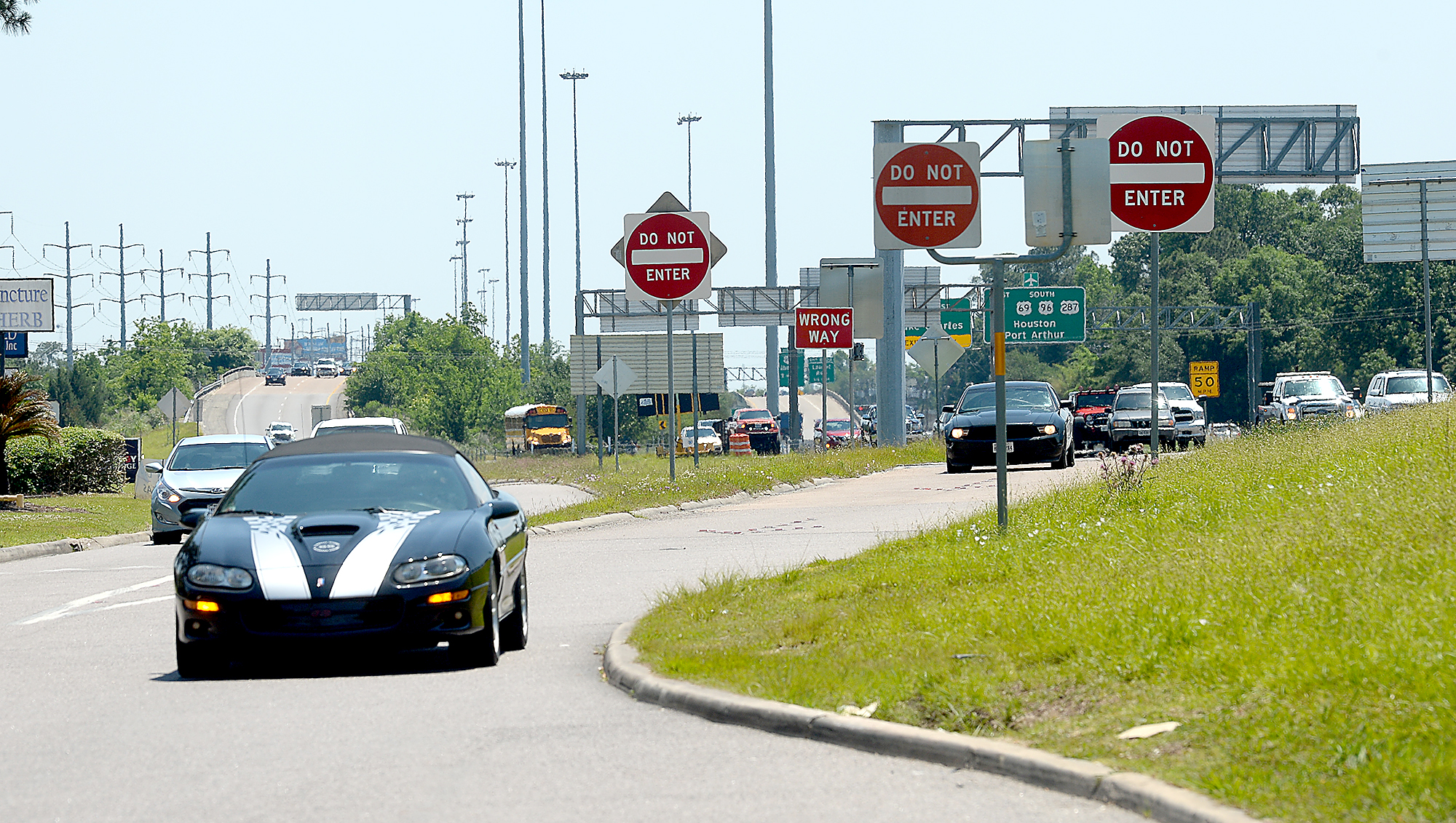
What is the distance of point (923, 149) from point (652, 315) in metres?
54.8

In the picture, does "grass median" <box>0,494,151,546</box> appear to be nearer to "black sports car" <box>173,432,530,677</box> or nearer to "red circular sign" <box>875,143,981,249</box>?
"black sports car" <box>173,432,530,677</box>

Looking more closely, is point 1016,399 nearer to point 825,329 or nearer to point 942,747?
point 825,329

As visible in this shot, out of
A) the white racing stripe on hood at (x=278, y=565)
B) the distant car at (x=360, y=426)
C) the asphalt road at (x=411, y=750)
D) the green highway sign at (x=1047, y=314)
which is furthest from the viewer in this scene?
the green highway sign at (x=1047, y=314)

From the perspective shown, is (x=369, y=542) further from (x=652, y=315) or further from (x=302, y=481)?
(x=652, y=315)

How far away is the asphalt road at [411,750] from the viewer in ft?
20.6

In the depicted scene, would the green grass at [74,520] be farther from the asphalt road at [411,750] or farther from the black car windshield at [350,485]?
the black car windshield at [350,485]

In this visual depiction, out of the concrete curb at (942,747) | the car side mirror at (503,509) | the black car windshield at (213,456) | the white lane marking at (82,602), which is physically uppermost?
the black car windshield at (213,456)

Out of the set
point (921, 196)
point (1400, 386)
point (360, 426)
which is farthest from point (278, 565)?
point (1400, 386)

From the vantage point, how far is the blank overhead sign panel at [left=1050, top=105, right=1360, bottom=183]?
39656 mm

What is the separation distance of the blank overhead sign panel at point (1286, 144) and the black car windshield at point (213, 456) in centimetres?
2197

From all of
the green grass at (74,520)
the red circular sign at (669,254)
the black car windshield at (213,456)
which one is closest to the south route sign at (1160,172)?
the red circular sign at (669,254)

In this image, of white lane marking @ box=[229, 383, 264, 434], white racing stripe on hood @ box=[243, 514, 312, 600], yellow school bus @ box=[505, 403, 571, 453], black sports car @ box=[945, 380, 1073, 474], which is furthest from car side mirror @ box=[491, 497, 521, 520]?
white lane marking @ box=[229, 383, 264, 434]

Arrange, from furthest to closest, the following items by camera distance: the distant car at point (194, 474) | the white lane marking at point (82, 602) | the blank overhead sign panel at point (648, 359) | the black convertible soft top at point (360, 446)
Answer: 1. the blank overhead sign panel at point (648, 359)
2. the distant car at point (194, 474)
3. the white lane marking at point (82, 602)
4. the black convertible soft top at point (360, 446)

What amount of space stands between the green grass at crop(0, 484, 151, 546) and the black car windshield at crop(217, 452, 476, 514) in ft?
43.7
